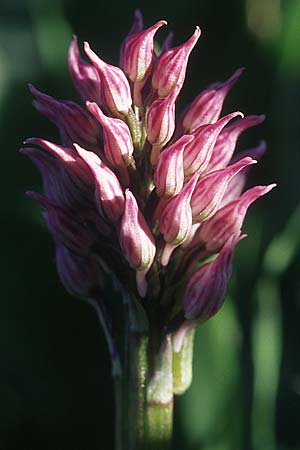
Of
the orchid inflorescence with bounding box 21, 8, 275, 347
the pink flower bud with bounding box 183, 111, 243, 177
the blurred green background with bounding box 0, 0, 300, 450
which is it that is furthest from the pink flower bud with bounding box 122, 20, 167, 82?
the blurred green background with bounding box 0, 0, 300, 450

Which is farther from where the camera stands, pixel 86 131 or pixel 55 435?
pixel 55 435

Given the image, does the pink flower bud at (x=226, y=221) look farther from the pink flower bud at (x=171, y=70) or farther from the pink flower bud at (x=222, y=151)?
the pink flower bud at (x=171, y=70)

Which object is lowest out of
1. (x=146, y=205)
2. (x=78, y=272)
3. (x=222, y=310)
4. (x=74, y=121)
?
(x=222, y=310)

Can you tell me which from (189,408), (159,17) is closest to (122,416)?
(189,408)

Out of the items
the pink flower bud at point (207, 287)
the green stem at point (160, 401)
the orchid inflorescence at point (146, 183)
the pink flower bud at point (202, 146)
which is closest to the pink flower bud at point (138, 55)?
the orchid inflorescence at point (146, 183)

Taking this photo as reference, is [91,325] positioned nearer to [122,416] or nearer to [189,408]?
[189,408]

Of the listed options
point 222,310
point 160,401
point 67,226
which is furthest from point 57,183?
point 222,310

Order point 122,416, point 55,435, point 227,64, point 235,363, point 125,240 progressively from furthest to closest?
point 227,64 < point 55,435 < point 235,363 < point 122,416 < point 125,240

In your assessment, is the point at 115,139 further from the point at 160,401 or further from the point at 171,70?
the point at 160,401
